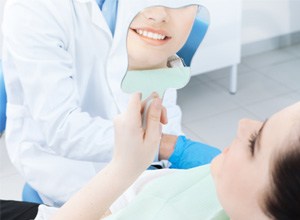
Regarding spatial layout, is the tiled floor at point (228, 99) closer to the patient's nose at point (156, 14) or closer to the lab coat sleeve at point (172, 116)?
the lab coat sleeve at point (172, 116)

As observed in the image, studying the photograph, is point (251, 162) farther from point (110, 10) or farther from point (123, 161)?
point (110, 10)

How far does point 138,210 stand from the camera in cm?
78

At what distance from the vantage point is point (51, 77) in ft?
3.18

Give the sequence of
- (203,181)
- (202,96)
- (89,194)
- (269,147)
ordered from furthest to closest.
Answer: (202,96), (203,181), (89,194), (269,147)

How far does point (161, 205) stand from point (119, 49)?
29 centimetres

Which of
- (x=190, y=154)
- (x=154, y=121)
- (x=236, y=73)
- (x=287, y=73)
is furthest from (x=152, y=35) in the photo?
(x=287, y=73)

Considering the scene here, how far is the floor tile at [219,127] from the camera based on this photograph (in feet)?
6.95

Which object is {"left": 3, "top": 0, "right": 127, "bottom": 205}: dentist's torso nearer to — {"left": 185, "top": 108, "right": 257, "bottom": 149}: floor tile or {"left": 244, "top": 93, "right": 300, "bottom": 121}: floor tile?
{"left": 185, "top": 108, "right": 257, "bottom": 149}: floor tile

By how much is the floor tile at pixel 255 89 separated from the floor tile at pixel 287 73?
5cm

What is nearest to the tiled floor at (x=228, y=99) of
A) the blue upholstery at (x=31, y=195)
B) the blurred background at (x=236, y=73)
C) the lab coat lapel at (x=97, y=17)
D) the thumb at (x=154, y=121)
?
the blurred background at (x=236, y=73)

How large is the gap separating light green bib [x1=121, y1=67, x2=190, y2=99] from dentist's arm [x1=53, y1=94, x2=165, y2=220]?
27mm

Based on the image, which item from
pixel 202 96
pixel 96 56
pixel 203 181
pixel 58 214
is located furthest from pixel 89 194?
pixel 202 96

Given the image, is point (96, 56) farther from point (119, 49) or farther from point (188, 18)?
point (188, 18)

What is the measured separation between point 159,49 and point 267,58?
2436mm
